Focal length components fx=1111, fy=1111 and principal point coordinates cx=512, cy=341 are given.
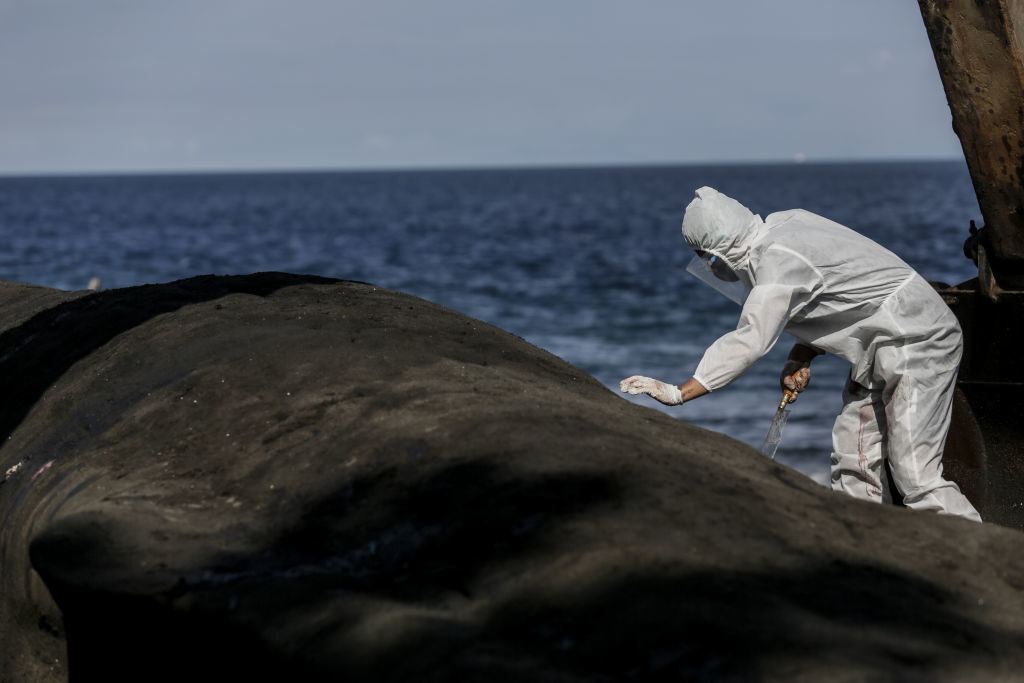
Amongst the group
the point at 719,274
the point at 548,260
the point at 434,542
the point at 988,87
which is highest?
the point at 988,87

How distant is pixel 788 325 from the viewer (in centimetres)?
473

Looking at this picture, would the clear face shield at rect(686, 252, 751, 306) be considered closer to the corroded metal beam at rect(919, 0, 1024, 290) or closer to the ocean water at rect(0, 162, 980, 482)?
the corroded metal beam at rect(919, 0, 1024, 290)

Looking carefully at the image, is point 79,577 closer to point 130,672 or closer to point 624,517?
point 130,672

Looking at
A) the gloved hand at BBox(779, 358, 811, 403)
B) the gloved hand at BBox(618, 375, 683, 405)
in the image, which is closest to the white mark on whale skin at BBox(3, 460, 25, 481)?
the gloved hand at BBox(618, 375, 683, 405)

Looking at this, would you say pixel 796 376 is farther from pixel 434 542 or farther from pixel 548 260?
pixel 548 260

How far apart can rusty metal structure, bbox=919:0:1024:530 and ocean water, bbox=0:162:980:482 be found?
11.1 feet

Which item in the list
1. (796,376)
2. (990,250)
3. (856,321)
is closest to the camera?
(856,321)

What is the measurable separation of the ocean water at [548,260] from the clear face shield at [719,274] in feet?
14.9

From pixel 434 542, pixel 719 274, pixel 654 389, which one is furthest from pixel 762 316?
pixel 434 542

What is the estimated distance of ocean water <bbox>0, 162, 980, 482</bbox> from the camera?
47.0 feet

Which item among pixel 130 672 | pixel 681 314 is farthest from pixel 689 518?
pixel 681 314

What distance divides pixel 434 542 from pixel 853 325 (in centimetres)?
274

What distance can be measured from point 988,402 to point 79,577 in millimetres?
4615

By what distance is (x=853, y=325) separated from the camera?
4609 mm
